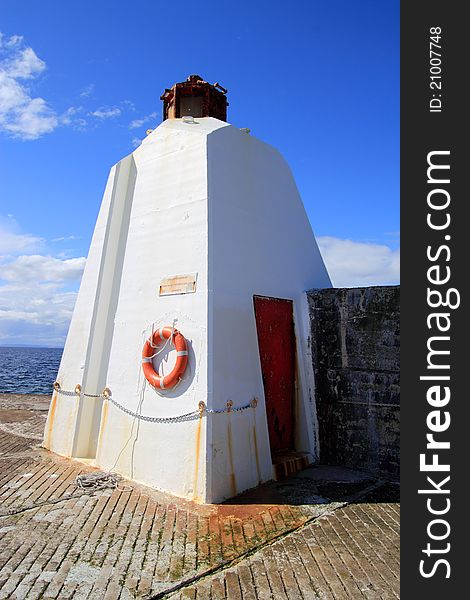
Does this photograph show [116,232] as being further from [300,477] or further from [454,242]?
[454,242]

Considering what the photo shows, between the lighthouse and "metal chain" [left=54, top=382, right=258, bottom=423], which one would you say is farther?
the lighthouse

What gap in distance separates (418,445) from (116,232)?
669 centimetres

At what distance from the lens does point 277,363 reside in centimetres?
799

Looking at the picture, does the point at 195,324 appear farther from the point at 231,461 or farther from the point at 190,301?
the point at 231,461

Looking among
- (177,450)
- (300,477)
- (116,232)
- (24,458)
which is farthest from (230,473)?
(116,232)

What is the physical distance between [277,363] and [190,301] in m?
2.09

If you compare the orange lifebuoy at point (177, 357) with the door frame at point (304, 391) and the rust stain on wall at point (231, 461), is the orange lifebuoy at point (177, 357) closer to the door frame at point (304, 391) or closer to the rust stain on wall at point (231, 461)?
the rust stain on wall at point (231, 461)

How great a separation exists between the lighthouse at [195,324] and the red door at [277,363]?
0.03 metres

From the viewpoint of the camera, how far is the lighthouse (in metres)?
6.55

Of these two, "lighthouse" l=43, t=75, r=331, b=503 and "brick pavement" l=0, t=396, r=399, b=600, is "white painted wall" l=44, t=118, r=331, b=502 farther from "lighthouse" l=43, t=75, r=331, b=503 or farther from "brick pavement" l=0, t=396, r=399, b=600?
"brick pavement" l=0, t=396, r=399, b=600

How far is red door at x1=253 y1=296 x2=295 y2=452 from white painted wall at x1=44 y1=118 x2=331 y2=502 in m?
0.21

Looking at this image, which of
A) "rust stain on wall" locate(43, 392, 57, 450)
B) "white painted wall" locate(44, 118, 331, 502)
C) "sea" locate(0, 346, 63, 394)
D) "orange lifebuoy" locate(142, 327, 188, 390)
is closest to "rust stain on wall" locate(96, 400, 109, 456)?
"white painted wall" locate(44, 118, 331, 502)

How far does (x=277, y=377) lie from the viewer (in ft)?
26.1

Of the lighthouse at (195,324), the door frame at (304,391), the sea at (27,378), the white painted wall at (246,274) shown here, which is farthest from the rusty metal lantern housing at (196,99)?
the sea at (27,378)
